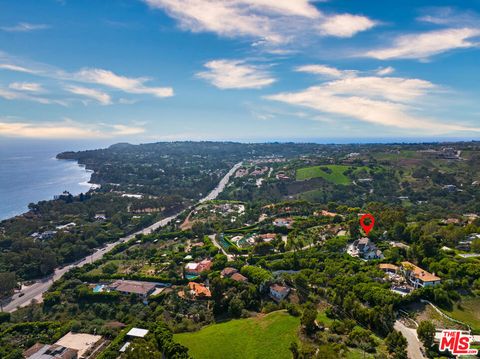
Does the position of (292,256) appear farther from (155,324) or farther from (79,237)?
(79,237)

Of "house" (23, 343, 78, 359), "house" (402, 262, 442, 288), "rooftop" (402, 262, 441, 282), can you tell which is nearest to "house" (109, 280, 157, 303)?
"house" (23, 343, 78, 359)

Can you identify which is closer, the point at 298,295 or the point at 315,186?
the point at 298,295

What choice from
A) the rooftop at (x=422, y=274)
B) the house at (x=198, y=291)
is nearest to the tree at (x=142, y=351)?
the house at (x=198, y=291)

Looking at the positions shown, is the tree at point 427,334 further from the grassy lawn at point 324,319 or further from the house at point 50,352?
the house at point 50,352

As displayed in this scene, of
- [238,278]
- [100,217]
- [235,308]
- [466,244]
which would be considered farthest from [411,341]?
[100,217]

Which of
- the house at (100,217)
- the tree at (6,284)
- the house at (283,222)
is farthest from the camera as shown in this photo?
the house at (100,217)

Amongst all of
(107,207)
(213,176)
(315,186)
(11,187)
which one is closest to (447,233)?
(315,186)

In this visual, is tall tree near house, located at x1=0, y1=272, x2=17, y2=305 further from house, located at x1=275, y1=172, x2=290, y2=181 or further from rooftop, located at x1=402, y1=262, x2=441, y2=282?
house, located at x1=275, y1=172, x2=290, y2=181
